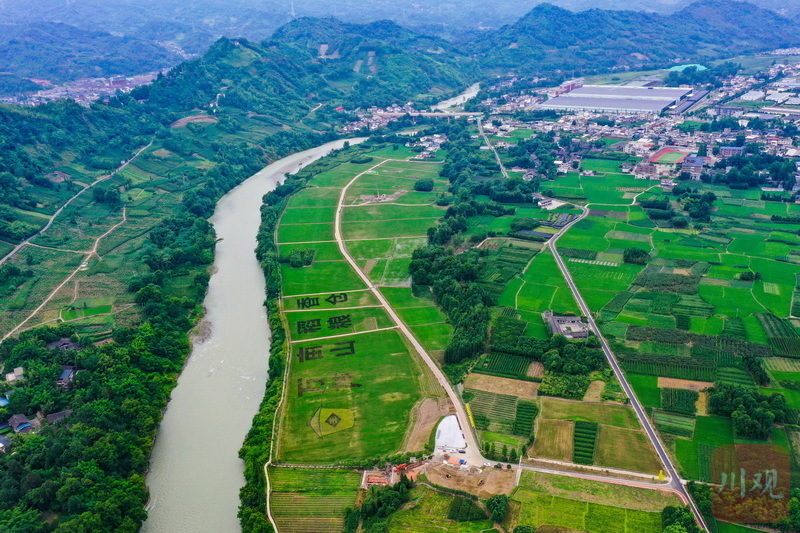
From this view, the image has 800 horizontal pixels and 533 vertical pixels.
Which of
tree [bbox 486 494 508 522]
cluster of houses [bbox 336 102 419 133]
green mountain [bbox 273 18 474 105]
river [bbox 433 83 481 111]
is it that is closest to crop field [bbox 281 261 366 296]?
tree [bbox 486 494 508 522]

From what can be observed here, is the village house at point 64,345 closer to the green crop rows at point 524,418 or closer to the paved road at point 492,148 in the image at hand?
the green crop rows at point 524,418

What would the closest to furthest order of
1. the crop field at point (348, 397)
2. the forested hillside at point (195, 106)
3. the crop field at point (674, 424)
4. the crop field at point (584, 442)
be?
the crop field at point (584, 442)
the crop field at point (674, 424)
the crop field at point (348, 397)
the forested hillside at point (195, 106)

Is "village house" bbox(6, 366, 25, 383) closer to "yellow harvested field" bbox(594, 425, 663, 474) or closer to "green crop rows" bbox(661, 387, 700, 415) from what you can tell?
"yellow harvested field" bbox(594, 425, 663, 474)

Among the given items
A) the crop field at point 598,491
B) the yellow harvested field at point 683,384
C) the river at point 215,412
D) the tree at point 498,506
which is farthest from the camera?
the yellow harvested field at point 683,384

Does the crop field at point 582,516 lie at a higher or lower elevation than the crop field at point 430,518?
higher

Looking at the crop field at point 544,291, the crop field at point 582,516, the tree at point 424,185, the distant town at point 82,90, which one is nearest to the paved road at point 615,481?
the crop field at point 582,516

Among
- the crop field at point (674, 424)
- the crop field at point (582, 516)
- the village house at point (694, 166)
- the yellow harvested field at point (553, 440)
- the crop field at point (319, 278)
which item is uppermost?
the village house at point (694, 166)

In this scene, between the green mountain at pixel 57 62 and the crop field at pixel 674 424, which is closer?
the crop field at pixel 674 424
